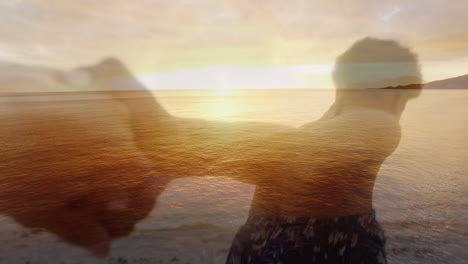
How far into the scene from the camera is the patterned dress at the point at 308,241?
3107mm

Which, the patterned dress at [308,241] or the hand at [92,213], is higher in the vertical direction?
the hand at [92,213]

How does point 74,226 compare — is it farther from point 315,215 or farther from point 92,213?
point 315,215

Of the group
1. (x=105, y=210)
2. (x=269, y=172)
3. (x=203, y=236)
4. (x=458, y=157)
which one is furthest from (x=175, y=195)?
(x=458, y=157)

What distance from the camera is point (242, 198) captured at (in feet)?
15.7

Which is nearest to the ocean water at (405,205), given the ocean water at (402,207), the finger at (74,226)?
the ocean water at (402,207)

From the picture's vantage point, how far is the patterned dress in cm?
311

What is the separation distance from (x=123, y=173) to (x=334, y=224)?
4863 millimetres

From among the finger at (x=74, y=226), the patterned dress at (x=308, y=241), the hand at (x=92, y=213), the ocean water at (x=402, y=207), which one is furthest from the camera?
the hand at (x=92, y=213)

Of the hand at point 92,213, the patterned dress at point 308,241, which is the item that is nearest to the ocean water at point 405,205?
the patterned dress at point 308,241

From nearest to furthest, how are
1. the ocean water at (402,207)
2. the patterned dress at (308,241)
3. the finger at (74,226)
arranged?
the patterned dress at (308,241), the ocean water at (402,207), the finger at (74,226)

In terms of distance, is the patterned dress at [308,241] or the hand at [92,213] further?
the hand at [92,213]

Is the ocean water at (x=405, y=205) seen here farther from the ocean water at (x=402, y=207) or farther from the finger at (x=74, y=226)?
the finger at (x=74, y=226)

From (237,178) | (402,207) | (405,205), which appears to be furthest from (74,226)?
(405,205)

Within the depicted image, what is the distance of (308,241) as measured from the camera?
134 inches
